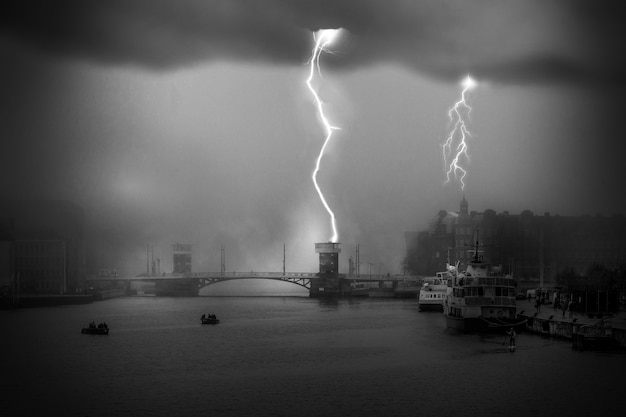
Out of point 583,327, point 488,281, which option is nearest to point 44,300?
point 488,281

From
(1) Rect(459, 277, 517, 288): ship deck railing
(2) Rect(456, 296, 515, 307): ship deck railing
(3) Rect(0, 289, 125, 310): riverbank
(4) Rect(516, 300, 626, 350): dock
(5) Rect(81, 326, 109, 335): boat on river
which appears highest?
(1) Rect(459, 277, 517, 288): ship deck railing

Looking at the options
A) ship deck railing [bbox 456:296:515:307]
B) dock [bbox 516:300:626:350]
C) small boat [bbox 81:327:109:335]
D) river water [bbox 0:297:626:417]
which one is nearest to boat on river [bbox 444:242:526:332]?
ship deck railing [bbox 456:296:515:307]

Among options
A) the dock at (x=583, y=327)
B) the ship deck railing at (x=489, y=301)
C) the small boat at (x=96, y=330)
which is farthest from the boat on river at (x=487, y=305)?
the small boat at (x=96, y=330)

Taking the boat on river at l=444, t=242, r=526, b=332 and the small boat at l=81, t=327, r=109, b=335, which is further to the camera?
the small boat at l=81, t=327, r=109, b=335

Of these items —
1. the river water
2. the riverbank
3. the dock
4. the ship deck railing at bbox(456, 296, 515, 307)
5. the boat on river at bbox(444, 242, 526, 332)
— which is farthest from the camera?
the riverbank

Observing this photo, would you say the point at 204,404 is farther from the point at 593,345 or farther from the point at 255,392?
the point at 593,345

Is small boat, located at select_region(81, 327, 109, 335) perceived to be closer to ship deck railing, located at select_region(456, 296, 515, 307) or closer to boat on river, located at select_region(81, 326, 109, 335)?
boat on river, located at select_region(81, 326, 109, 335)

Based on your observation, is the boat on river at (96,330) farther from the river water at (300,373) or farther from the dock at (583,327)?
the dock at (583,327)

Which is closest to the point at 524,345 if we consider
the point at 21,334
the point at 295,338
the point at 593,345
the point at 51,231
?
the point at 593,345
